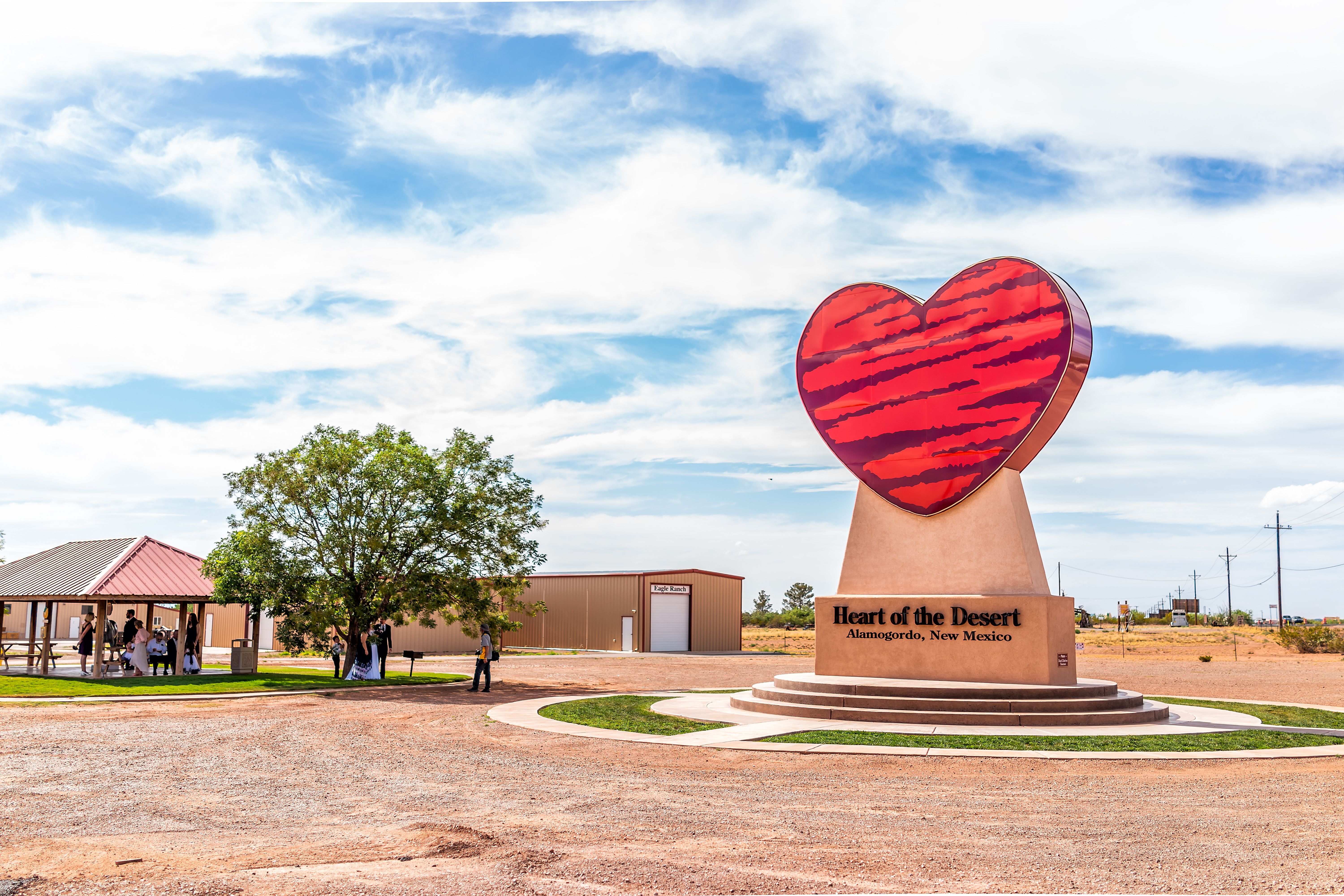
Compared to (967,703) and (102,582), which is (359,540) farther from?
(967,703)

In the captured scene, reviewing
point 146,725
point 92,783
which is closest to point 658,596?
point 146,725

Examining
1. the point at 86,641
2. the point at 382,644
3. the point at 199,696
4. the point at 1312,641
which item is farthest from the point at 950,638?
the point at 1312,641

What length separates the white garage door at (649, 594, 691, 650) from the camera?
46844 millimetres

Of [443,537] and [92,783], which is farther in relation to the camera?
[443,537]

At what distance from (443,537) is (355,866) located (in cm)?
1884

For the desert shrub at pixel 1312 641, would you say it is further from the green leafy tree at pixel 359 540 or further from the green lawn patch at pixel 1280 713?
the green leafy tree at pixel 359 540

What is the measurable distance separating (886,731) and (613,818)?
716 cm

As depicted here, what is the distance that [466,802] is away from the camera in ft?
30.3

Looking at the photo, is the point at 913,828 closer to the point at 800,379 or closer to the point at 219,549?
the point at 800,379

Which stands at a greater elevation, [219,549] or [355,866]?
[219,549]

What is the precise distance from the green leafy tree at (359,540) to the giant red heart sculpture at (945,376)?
959cm

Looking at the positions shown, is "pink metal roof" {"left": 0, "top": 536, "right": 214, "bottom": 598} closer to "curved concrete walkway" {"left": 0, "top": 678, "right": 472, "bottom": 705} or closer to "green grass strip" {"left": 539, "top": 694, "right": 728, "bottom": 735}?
"curved concrete walkway" {"left": 0, "top": 678, "right": 472, "bottom": 705}

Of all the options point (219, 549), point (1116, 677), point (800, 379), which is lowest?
point (1116, 677)

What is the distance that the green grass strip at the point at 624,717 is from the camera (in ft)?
49.0
